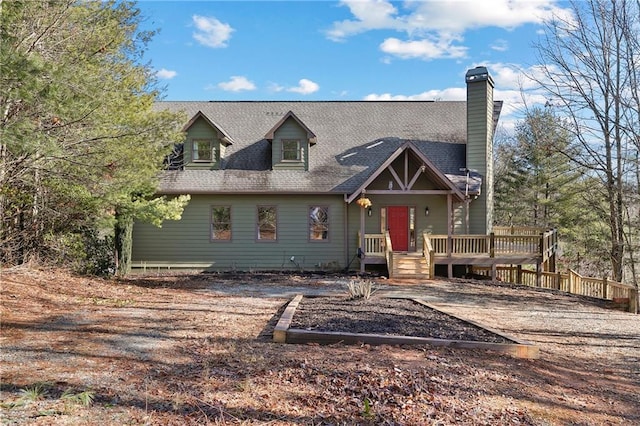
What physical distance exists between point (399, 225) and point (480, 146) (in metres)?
4.50

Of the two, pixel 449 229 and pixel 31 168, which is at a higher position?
pixel 31 168

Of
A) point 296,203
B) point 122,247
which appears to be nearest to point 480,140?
point 296,203

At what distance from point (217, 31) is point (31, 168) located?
7.94 meters

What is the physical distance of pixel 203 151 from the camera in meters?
18.1

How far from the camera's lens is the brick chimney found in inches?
704

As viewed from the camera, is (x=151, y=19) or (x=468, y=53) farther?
(x=468, y=53)

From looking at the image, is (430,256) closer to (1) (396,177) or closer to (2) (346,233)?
(1) (396,177)

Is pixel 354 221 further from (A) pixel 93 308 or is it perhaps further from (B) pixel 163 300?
(A) pixel 93 308

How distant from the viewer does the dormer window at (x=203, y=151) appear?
17953 mm

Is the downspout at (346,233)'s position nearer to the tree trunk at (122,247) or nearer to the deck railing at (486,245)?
the deck railing at (486,245)

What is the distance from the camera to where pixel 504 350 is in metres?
5.99

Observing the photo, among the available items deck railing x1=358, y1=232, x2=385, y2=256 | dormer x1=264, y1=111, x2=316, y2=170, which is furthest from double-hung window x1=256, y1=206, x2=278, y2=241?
deck railing x1=358, y1=232, x2=385, y2=256

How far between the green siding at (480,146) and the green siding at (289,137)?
652 centimetres

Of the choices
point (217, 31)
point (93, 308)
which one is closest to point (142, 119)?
point (93, 308)
